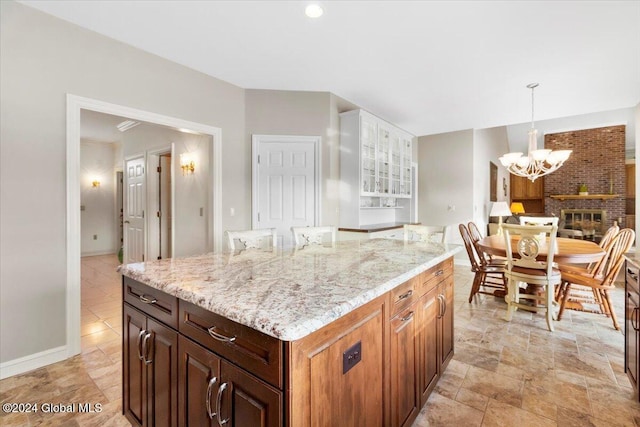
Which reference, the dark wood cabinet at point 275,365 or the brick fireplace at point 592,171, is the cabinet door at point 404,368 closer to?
the dark wood cabinet at point 275,365

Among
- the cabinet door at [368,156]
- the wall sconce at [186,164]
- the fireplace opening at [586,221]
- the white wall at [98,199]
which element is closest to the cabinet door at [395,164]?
the cabinet door at [368,156]

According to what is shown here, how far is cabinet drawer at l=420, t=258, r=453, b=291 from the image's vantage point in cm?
162

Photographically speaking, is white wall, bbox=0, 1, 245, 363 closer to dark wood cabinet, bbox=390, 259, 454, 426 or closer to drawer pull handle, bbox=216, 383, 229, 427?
drawer pull handle, bbox=216, 383, 229, 427

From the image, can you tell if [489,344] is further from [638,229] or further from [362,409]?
[638,229]

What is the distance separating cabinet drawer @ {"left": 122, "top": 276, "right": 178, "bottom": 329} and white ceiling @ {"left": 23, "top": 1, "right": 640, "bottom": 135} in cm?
212

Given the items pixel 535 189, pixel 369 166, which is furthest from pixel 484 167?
pixel 535 189

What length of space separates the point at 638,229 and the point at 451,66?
338cm

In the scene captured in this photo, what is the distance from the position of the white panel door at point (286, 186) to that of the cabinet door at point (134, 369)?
93.2 inches

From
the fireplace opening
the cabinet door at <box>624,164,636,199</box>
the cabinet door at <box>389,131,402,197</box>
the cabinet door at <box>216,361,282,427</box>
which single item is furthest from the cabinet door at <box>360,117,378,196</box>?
the cabinet door at <box>624,164,636,199</box>

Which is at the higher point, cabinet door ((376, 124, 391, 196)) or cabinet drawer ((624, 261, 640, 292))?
cabinet door ((376, 124, 391, 196))

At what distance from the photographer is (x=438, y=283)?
1803mm

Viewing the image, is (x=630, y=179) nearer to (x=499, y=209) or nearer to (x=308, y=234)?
(x=499, y=209)

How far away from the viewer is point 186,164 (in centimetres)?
424

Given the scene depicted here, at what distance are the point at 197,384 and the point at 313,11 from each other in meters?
2.56
